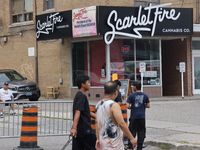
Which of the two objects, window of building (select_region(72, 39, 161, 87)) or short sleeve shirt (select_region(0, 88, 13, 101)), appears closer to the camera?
short sleeve shirt (select_region(0, 88, 13, 101))

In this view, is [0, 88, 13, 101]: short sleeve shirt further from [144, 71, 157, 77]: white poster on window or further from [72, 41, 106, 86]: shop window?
[144, 71, 157, 77]: white poster on window

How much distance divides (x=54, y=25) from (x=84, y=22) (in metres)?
2.23

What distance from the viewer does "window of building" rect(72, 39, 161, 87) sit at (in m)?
19.2

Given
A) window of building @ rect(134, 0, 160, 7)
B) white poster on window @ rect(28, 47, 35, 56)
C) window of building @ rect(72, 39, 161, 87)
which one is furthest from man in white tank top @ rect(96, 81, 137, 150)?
white poster on window @ rect(28, 47, 35, 56)

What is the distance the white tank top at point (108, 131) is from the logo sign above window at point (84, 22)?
13.5 meters

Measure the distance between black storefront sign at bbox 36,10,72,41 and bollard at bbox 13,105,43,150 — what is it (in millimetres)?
Answer: 12107

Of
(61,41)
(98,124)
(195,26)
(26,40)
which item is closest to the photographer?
(98,124)

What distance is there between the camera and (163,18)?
18406 millimetres

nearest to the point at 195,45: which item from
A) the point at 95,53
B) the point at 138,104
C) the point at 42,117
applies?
the point at 95,53

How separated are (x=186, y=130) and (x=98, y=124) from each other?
19.7ft

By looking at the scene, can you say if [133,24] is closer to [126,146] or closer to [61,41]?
[61,41]

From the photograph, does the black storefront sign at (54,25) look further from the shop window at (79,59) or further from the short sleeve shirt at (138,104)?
the short sleeve shirt at (138,104)

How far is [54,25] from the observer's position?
19.4 meters

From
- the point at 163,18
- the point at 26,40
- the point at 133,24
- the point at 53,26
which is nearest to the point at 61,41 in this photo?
the point at 53,26
